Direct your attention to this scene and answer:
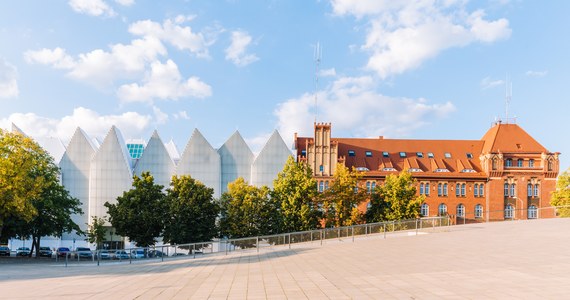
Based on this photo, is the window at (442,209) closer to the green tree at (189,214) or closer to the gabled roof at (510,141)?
the gabled roof at (510,141)

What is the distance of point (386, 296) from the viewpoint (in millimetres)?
12664

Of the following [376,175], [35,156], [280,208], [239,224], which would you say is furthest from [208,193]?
[376,175]

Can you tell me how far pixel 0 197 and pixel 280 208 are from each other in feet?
76.2

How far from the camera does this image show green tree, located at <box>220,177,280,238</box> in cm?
3981

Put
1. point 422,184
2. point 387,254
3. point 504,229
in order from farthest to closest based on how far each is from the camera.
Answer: point 422,184 < point 504,229 < point 387,254

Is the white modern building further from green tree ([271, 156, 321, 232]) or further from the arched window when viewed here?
the arched window

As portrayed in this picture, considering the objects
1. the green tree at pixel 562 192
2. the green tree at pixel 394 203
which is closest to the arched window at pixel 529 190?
the green tree at pixel 562 192

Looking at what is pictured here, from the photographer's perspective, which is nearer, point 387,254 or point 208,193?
point 387,254

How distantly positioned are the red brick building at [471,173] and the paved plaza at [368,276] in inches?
1534

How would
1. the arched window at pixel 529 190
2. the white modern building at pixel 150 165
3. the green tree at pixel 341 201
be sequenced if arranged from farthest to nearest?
the arched window at pixel 529 190 < the white modern building at pixel 150 165 < the green tree at pixel 341 201

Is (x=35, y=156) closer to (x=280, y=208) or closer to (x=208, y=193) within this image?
(x=208, y=193)

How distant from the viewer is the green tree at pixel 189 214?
38.8 metres

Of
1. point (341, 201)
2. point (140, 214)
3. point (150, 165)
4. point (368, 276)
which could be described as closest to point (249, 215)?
point (341, 201)

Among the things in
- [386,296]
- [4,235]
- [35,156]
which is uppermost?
→ [35,156]
